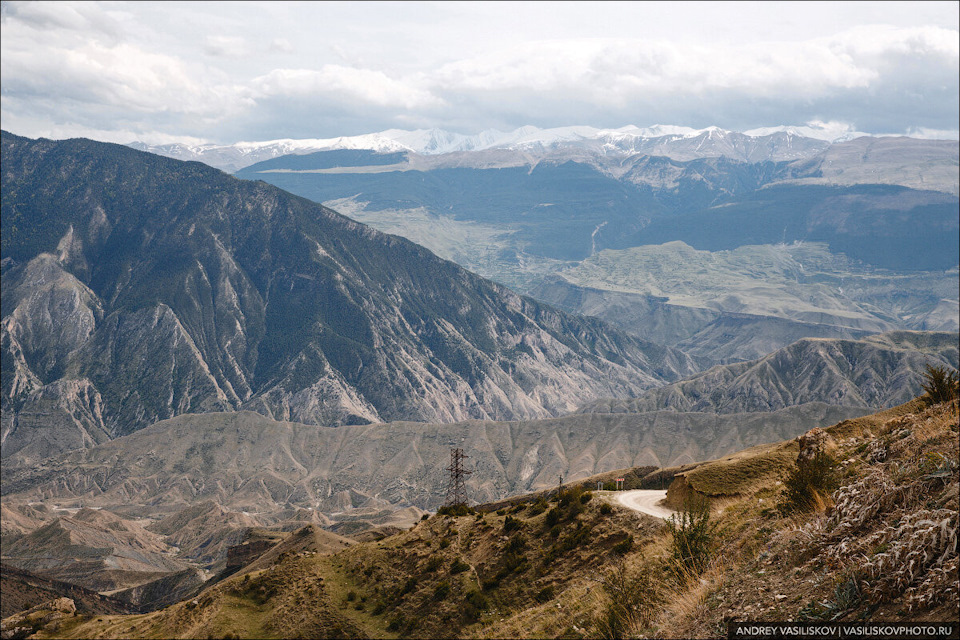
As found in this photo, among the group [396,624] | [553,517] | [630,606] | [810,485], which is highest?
[810,485]

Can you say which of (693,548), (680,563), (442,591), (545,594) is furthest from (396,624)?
(680,563)

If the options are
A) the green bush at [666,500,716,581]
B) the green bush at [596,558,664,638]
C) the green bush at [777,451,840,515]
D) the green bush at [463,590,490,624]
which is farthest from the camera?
the green bush at [463,590,490,624]

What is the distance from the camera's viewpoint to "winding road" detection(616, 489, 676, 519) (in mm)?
36812

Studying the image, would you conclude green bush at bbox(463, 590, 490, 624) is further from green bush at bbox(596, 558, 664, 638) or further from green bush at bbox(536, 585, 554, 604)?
green bush at bbox(596, 558, 664, 638)

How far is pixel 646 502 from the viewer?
40.8 metres

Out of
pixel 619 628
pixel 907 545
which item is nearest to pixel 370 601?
pixel 619 628

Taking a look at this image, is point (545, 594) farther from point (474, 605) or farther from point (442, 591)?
point (442, 591)

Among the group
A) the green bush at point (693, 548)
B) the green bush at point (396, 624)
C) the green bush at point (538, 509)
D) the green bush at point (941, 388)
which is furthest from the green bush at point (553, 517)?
the green bush at point (941, 388)

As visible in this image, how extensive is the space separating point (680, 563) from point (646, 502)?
22.0 meters

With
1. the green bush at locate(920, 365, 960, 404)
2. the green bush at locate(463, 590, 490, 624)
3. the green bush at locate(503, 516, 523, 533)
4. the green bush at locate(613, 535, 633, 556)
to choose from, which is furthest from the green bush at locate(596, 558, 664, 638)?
the green bush at locate(503, 516, 523, 533)

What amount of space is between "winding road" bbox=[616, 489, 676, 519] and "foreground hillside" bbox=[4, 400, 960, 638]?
997 millimetres

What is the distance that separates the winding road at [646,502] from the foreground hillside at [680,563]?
3.27ft

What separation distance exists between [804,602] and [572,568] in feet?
80.2

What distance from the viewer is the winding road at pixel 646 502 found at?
121 ft
